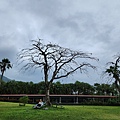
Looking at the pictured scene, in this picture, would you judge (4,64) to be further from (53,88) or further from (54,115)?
(54,115)

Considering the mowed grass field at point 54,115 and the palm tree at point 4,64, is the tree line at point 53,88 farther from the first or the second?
the mowed grass field at point 54,115

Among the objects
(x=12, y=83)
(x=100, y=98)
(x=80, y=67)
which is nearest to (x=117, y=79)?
(x=80, y=67)

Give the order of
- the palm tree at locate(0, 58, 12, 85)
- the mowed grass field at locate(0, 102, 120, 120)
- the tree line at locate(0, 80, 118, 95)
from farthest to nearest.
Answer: the tree line at locate(0, 80, 118, 95)
the palm tree at locate(0, 58, 12, 85)
the mowed grass field at locate(0, 102, 120, 120)

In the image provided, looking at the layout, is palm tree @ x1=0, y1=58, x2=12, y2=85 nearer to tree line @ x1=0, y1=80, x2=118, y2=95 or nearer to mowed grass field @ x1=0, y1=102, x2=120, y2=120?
tree line @ x1=0, y1=80, x2=118, y2=95

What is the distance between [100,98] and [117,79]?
28.4 m

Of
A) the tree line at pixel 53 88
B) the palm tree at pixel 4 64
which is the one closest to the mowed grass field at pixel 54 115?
the palm tree at pixel 4 64

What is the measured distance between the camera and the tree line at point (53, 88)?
60500 millimetres

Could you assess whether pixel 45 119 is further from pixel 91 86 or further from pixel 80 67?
pixel 91 86

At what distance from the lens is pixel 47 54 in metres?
23.0

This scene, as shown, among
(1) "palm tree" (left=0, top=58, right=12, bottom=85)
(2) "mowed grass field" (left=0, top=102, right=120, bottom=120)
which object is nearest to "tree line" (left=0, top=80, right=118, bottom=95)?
(1) "palm tree" (left=0, top=58, right=12, bottom=85)

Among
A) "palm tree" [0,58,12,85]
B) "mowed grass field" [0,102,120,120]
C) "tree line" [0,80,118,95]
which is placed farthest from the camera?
"tree line" [0,80,118,95]

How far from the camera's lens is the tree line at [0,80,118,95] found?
6050cm

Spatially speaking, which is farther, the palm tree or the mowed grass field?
the palm tree

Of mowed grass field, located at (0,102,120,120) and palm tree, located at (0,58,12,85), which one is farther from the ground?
palm tree, located at (0,58,12,85)
